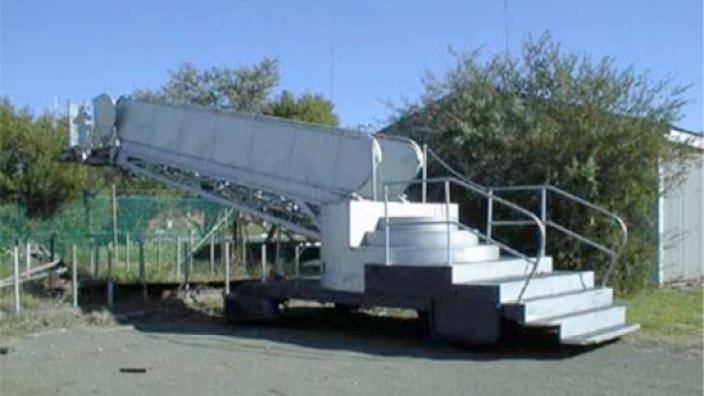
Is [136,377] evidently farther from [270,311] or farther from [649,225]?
[649,225]

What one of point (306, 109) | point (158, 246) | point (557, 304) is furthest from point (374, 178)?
point (306, 109)

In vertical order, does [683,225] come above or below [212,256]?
above

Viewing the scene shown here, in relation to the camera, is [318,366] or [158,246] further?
[158,246]

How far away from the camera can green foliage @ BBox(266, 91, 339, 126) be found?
3950cm

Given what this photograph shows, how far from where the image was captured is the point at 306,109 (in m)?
39.9

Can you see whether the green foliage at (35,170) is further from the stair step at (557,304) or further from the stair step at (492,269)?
the stair step at (557,304)

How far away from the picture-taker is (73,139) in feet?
56.8

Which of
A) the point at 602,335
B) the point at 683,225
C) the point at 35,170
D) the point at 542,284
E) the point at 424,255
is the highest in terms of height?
the point at 35,170

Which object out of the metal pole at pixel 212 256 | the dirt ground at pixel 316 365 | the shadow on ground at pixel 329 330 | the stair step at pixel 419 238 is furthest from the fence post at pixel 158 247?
the stair step at pixel 419 238

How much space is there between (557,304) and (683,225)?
406 inches

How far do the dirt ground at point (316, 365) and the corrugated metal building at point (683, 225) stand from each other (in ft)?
26.0

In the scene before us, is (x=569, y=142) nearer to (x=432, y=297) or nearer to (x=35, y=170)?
(x=432, y=297)

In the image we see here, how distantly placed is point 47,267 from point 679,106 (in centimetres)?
1118

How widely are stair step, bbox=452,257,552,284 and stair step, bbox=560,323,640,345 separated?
128cm
